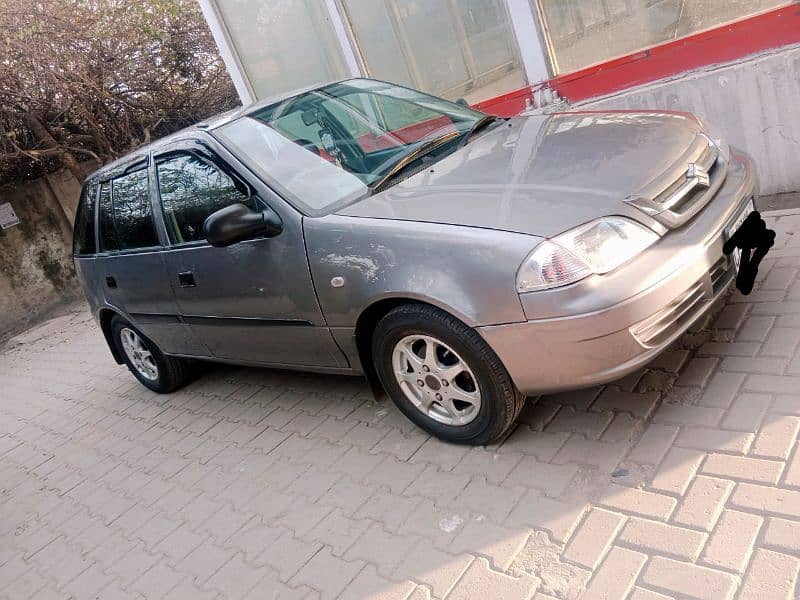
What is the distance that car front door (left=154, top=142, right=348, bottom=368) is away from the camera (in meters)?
3.26

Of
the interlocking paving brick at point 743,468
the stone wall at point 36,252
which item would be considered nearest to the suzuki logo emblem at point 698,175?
the interlocking paving brick at point 743,468

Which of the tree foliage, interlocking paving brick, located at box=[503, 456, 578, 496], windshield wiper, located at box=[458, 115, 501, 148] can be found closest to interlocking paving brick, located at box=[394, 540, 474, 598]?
interlocking paving brick, located at box=[503, 456, 578, 496]

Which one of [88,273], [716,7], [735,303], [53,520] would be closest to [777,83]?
[716,7]

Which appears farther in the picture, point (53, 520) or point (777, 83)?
point (777, 83)

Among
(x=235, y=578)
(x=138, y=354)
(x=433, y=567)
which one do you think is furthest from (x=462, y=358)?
(x=138, y=354)

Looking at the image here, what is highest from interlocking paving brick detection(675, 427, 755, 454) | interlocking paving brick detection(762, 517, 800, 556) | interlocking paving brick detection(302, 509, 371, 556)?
interlocking paving brick detection(762, 517, 800, 556)

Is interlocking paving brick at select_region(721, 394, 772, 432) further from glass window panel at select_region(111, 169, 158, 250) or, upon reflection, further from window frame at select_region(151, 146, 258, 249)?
glass window panel at select_region(111, 169, 158, 250)

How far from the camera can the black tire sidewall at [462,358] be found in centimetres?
269

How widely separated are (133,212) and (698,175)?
342 cm

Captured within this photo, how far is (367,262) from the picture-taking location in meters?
2.89

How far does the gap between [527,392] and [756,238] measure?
126 cm

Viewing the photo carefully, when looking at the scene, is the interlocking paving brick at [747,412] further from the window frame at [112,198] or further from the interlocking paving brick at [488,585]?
the window frame at [112,198]

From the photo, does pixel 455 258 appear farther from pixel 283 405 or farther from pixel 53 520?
pixel 53 520

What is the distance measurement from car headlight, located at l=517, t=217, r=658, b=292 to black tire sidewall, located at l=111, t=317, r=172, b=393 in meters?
3.47
